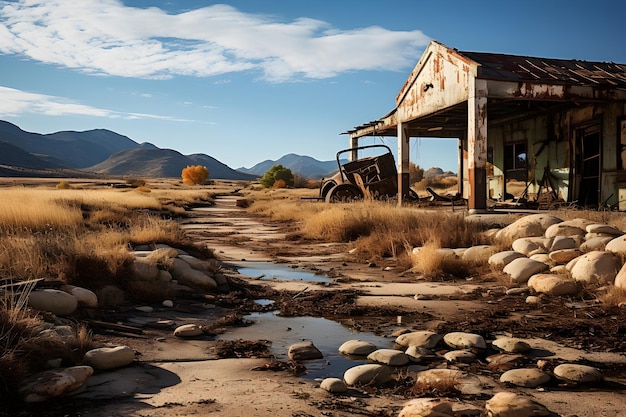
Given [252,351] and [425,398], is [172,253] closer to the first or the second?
[252,351]

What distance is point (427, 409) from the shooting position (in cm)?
343

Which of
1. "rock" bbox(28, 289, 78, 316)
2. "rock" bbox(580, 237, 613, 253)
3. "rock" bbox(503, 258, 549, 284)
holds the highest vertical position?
"rock" bbox(580, 237, 613, 253)

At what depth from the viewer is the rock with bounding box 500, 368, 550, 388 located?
415cm

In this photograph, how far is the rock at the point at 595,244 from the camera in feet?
28.4

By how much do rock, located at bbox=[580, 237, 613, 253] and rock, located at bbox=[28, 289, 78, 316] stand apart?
24.6 ft

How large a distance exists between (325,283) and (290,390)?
16.0 ft

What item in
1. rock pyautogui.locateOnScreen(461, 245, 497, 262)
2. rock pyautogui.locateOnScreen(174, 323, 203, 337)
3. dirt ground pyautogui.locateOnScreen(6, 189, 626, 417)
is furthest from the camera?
rock pyautogui.locateOnScreen(461, 245, 497, 262)

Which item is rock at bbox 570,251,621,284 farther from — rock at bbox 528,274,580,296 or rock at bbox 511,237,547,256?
rock at bbox 511,237,547,256

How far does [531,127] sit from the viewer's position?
19125mm

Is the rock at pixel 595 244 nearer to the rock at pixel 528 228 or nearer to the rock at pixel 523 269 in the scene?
the rock at pixel 523 269

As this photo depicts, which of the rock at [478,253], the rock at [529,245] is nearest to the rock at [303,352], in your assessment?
the rock at [478,253]

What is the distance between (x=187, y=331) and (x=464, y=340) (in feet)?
9.31

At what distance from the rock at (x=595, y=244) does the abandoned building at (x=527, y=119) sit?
15.2ft

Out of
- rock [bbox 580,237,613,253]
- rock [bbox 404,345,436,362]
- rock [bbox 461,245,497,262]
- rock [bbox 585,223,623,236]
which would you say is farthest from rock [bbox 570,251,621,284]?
rock [bbox 404,345,436,362]
